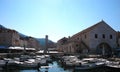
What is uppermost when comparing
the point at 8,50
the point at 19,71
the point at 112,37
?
the point at 112,37

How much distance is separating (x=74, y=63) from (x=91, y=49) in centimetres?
2682

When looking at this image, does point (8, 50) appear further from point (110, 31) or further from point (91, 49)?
point (110, 31)

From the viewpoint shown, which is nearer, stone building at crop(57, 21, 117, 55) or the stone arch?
stone building at crop(57, 21, 117, 55)

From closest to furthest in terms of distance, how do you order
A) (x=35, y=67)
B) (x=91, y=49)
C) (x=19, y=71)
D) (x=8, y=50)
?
(x=19, y=71)
(x=35, y=67)
(x=8, y=50)
(x=91, y=49)

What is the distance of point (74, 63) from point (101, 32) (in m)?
30.0

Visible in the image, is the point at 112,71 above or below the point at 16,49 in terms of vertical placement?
below

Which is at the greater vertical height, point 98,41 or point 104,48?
point 98,41

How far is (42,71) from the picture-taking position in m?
33.6

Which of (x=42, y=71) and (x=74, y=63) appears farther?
(x=74, y=63)

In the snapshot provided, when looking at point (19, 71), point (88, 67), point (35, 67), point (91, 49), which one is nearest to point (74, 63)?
point (88, 67)

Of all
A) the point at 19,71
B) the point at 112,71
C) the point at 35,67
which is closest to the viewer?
the point at 112,71

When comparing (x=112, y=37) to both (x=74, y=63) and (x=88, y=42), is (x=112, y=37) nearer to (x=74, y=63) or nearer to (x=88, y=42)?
(x=88, y=42)

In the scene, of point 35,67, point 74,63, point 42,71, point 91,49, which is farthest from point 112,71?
point 91,49

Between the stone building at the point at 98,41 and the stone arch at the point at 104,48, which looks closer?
the stone building at the point at 98,41
